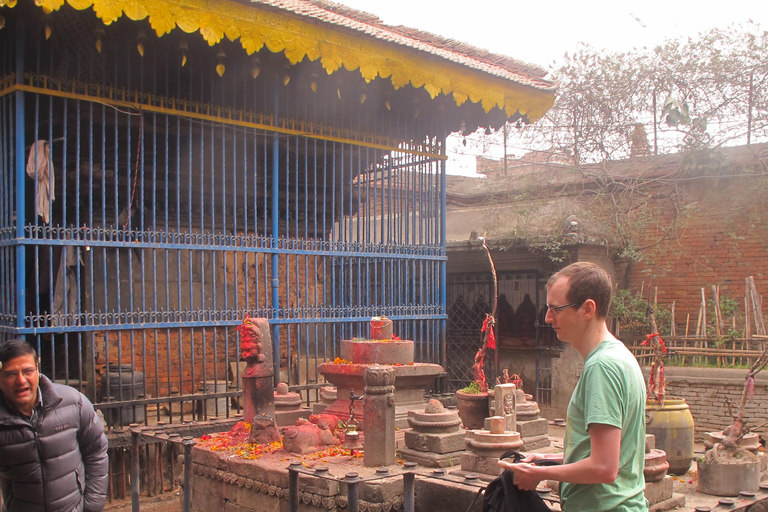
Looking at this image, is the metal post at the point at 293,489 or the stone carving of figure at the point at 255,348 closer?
the metal post at the point at 293,489

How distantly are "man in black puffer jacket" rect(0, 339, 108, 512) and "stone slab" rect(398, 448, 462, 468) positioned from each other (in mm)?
3259

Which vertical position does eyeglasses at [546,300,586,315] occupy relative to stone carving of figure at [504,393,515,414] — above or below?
above

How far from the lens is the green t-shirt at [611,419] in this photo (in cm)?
274

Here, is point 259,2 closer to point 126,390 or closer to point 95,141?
point 95,141

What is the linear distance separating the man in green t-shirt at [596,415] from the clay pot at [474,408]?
4150 millimetres

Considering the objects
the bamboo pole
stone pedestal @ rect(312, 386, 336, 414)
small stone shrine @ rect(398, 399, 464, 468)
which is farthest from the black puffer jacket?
the bamboo pole

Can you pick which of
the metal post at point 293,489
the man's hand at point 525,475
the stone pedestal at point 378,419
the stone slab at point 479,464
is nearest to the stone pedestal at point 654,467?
the stone slab at point 479,464

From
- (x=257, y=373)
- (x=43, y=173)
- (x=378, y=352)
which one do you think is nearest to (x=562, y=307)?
(x=257, y=373)

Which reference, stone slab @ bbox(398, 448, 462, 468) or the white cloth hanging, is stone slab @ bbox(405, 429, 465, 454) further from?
the white cloth hanging

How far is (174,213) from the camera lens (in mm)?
10305

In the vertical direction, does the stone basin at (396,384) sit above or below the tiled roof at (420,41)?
below

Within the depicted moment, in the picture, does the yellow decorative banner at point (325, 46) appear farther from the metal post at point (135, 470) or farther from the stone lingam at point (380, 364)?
the metal post at point (135, 470)

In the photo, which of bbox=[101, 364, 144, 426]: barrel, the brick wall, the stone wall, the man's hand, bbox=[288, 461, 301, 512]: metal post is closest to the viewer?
the man's hand

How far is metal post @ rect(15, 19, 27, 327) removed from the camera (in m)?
6.95
